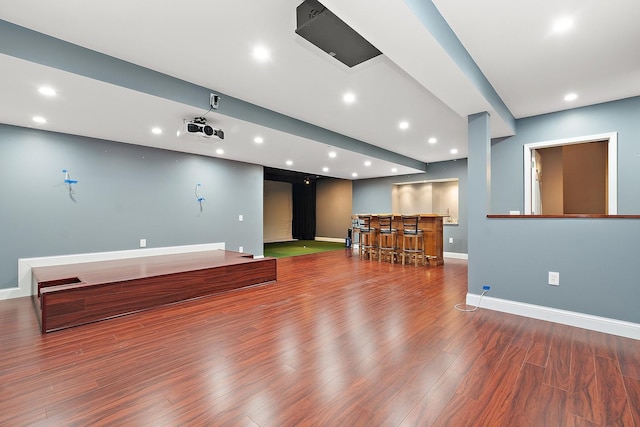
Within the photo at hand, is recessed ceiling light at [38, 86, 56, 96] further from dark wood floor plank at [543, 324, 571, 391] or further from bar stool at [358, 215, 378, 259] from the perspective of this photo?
bar stool at [358, 215, 378, 259]

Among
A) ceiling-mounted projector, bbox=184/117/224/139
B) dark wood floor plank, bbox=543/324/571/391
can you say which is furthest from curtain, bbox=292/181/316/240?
dark wood floor plank, bbox=543/324/571/391

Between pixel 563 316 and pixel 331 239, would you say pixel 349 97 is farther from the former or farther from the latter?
pixel 331 239

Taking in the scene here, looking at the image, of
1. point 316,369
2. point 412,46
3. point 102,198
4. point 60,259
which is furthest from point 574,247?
point 60,259

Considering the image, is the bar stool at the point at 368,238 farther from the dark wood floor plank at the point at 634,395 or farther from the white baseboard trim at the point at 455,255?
the dark wood floor plank at the point at 634,395

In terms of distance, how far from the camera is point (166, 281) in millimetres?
3369

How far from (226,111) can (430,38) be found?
2.41 m

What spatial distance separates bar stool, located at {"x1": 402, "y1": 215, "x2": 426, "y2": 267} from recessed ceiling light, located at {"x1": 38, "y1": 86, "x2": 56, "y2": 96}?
18.8 ft

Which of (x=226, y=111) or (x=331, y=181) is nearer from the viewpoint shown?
(x=226, y=111)

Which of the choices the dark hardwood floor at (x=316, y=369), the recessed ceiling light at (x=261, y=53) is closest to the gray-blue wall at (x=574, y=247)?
the dark hardwood floor at (x=316, y=369)

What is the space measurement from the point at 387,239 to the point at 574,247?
4.05 m

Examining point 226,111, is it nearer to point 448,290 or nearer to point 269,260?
point 269,260

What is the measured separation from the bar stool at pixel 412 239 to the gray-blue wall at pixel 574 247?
6.97 feet

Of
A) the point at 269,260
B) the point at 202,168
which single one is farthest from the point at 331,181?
the point at 269,260

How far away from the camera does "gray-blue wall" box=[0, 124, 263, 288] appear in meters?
3.78
